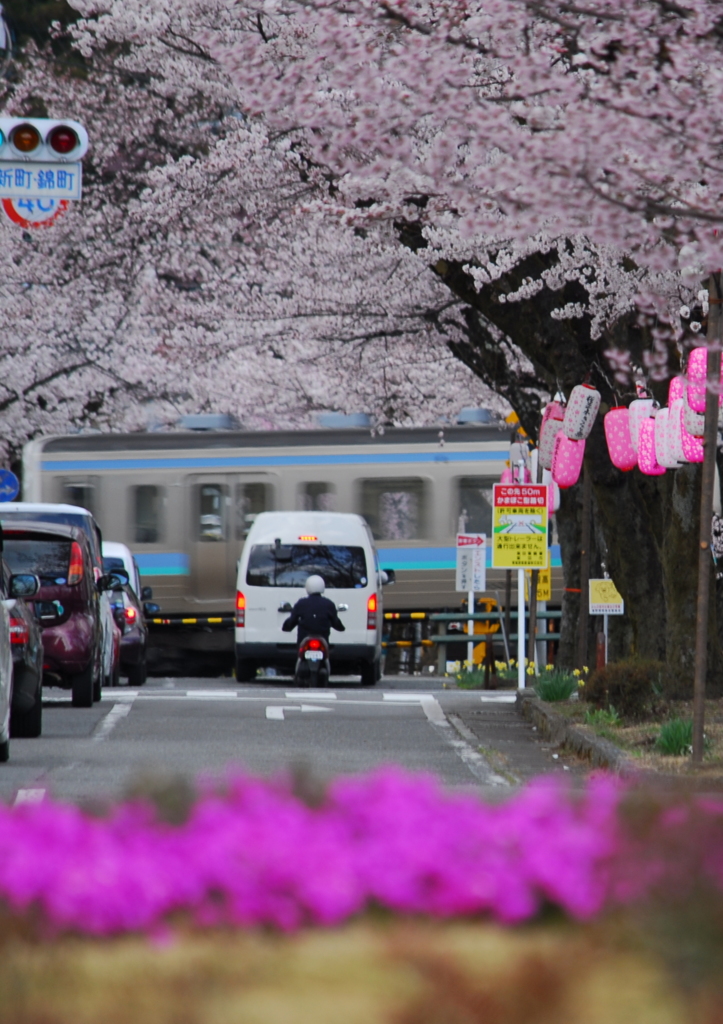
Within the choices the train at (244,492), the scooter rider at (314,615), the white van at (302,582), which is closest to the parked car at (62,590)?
the scooter rider at (314,615)

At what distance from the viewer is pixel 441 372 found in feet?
113

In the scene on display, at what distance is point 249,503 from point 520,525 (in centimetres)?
944

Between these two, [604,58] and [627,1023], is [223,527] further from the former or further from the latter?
[627,1023]

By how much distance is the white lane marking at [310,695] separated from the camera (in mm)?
21641

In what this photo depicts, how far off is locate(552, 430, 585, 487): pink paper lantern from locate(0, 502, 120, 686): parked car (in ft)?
16.2

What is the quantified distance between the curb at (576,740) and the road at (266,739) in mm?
166

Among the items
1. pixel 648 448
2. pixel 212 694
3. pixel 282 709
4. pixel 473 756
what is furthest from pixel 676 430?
pixel 212 694

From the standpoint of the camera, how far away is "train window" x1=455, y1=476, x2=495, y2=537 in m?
31.3

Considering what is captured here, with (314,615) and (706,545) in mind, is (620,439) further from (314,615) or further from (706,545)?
(314,615)

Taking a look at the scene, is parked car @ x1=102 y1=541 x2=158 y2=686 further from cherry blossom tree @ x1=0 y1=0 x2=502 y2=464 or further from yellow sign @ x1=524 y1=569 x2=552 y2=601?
yellow sign @ x1=524 y1=569 x2=552 y2=601

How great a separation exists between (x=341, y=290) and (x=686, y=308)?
1160 centimetres

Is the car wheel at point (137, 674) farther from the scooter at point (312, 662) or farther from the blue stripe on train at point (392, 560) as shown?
the blue stripe on train at point (392, 560)

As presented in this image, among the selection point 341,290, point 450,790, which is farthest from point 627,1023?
point 341,290

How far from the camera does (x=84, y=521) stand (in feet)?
68.9
